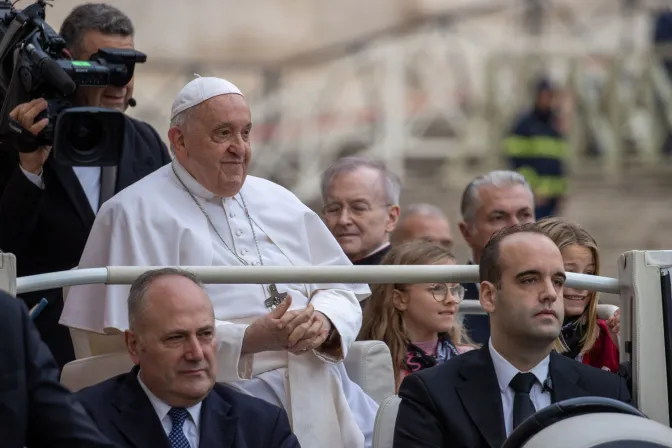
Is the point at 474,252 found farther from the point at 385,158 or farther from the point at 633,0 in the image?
the point at 633,0

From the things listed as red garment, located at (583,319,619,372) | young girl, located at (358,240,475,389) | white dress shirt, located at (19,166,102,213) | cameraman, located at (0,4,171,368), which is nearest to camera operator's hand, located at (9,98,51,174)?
cameraman, located at (0,4,171,368)

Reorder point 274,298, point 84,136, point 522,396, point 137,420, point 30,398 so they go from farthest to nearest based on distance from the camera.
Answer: point 274,298, point 84,136, point 522,396, point 137,420, point 30,398

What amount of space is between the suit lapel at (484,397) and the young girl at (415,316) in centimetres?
111

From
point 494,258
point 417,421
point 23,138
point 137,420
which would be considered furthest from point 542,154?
point 137,420

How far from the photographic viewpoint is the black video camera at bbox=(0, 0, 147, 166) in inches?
257

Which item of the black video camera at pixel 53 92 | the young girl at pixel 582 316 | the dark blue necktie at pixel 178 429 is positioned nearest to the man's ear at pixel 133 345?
the dark blue necktie at pixel 178 429

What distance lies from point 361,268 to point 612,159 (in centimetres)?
1305

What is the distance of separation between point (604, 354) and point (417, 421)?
4.15 feet

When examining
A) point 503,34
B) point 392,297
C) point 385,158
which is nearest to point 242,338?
point 392,297

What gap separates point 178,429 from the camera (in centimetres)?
578

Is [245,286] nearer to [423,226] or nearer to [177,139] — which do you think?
[177,139]

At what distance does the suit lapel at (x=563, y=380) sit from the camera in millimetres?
5961

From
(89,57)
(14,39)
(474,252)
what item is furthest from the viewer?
(474,252)

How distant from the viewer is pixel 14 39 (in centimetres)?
673
